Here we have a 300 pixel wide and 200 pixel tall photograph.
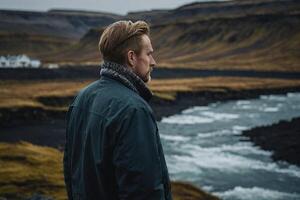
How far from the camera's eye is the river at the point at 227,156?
2906 cm

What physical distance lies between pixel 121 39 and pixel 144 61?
331 millimetres

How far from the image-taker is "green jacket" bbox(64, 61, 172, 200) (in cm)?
381

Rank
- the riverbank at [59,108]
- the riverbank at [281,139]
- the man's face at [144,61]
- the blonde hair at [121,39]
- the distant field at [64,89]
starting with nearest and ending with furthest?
the blonde hair at [121,39] < the man's face at [144,61] < the riverbank at [281,139] < the riverbank at [59,108] < the distant field at [64,89]

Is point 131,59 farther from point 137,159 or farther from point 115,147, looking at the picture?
point 137,159

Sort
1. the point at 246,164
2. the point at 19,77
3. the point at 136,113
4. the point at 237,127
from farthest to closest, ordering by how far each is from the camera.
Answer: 1. the point at 19,77
2. the point at 237,127
3. the point at 246,164
4. the point at 136,113

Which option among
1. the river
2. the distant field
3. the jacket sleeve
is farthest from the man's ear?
the distant field

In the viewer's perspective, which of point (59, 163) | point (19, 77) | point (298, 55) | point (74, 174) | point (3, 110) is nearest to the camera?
point (74, 174)

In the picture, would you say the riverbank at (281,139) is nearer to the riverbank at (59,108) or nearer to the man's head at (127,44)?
the riverbank at (59,108)

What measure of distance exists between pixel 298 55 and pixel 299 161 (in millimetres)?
128337

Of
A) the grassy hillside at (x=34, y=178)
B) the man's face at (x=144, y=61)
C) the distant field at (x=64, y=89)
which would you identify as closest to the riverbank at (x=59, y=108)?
the distant field at (x=64, y=89)

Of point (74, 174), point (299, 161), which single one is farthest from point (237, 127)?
point (74, 174)

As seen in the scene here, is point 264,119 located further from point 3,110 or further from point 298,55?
point 298,55

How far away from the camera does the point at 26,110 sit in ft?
209

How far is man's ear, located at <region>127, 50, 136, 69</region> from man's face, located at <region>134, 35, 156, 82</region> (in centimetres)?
4
